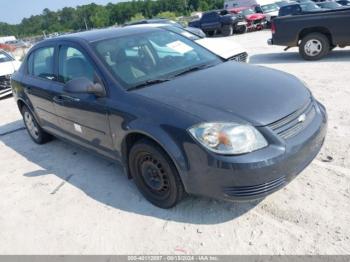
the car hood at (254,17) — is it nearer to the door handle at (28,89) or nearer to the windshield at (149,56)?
the windshield at (149,56)

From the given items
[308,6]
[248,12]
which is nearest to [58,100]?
[308,6]

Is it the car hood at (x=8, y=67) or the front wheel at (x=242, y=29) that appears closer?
the car hood at (x=8, y=67)

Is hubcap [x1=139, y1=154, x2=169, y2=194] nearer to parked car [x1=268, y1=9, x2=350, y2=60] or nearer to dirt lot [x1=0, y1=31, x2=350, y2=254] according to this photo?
dirt lot [x1=0, y1=31, x2=350, y2=254]

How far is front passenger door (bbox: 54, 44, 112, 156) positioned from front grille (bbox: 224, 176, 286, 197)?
151 cm

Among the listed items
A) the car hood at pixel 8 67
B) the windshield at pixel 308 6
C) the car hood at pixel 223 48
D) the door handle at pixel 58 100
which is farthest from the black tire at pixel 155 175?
the windshield at pixel 308 6

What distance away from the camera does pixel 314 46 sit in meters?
9.55

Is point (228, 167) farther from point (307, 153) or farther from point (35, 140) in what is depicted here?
point (35, 140)

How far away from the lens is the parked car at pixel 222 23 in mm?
21969

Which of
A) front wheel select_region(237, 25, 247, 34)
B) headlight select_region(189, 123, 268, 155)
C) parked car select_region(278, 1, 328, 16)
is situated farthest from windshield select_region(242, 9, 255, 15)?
headlight select_region(189, 123, 268, 155)

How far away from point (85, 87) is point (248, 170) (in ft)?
6.04

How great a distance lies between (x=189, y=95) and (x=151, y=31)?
1577 millimetres

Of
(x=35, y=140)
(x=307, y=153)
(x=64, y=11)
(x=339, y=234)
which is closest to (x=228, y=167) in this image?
(x=307, y=153)

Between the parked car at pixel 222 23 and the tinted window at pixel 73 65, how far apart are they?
19004mm

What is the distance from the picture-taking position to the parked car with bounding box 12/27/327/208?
2.79 m
